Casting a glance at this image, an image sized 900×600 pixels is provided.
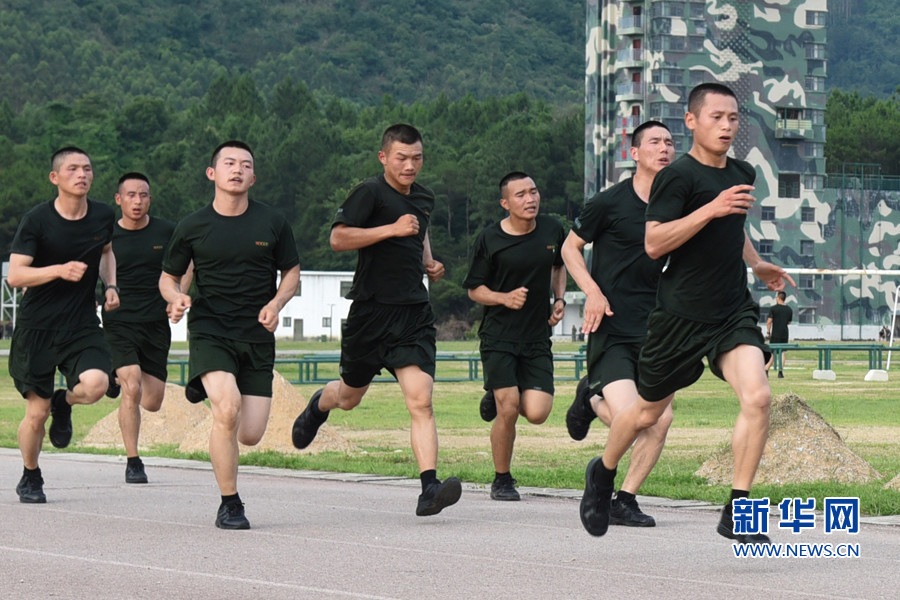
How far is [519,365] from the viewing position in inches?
468

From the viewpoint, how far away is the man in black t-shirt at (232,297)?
32.8 ft

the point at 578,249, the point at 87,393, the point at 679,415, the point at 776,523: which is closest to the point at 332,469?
the point at 87,393

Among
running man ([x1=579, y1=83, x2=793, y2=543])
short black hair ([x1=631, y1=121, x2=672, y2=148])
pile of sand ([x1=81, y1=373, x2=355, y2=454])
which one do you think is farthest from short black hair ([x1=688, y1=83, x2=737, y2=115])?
pile of sand ([x1=81, y1=373, x2=355, y2=454])

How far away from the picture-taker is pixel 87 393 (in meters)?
11.7

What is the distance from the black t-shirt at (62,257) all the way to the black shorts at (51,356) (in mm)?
66

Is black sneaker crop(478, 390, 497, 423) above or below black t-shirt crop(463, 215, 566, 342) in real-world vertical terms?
below

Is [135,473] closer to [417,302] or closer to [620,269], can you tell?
[417,302]

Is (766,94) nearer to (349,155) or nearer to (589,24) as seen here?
(589,24)

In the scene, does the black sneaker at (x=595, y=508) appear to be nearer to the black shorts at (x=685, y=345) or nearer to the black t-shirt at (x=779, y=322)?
the black shorts at (x=685, y=345)

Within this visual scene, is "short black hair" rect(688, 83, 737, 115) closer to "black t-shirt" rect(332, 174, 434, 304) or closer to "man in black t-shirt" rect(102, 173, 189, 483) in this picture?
"black t-shirt" rect(332, 174, 434, 304)

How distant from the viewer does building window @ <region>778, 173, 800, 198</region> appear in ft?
348

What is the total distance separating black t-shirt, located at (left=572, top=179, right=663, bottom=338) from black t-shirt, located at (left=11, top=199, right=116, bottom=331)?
3506mm

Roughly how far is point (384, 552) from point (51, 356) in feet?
13.1

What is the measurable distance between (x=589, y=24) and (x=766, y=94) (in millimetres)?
12114
